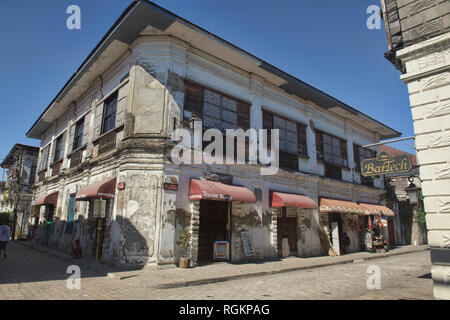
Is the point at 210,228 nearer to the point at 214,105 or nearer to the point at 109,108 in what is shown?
the point at 214,105

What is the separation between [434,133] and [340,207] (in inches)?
382

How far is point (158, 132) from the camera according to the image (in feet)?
33.9

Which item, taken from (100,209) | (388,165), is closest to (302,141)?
(388,165)

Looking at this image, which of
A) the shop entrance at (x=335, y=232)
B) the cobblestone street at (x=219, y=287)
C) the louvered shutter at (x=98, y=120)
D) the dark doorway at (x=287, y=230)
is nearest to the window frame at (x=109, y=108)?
the louvered shutter at (x=98, y=120)

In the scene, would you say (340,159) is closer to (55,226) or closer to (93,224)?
(93,224)

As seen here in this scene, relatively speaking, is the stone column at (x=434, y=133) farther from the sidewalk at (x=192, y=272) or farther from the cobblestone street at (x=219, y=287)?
the sidewalk at (x=192, y=272)

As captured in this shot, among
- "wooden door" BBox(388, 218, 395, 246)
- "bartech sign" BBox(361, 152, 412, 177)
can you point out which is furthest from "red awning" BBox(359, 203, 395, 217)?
"bartech sign" BBox(361, 152, 412, 177)

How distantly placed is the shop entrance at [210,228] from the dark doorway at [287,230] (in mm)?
3093

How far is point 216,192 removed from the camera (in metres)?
10.2

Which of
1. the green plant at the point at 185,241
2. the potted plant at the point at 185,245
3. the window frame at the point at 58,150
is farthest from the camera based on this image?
the window frame at the point at 58,150

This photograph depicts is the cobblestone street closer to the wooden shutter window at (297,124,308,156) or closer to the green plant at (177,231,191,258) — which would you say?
the green plant at (177,231,191,258)

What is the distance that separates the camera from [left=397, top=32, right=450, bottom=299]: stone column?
587 centimetres

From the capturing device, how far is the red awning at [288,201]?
12.5 m

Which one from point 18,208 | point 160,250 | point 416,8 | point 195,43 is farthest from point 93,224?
point 18,208
